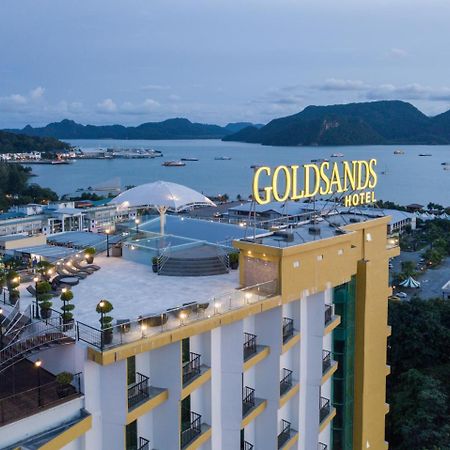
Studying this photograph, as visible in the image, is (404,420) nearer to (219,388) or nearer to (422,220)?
(219,388)

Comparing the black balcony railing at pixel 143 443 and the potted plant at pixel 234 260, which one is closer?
the black balcony railing at pixel 143 443

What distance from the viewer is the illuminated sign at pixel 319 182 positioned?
18.0m

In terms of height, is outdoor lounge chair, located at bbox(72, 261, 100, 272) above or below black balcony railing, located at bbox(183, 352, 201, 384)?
above

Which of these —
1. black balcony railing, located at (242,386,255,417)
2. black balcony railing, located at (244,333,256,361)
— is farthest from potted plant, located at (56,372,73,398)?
black balcony railing, located at (242,386,255,417)

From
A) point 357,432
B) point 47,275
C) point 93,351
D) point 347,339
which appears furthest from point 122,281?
point 357,432

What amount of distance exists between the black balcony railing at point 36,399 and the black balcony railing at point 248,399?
19.0ft

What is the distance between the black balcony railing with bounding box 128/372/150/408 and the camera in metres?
12.2

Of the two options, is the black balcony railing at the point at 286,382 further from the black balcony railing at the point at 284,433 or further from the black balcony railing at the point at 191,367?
the black balcony railing at the point at 191,367

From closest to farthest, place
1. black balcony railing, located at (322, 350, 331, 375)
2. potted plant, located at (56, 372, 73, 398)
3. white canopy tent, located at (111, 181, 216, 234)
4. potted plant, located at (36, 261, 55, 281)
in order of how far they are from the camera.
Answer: potted plant, located at (56, 372, 73, 398) → potted plant, located at (36, 261, 55, 281) → black balcony railing, located at (322, 350, 331, 375) → white canopy tent, located at (111, 181, 216, 234)

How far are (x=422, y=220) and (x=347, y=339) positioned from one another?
277ft

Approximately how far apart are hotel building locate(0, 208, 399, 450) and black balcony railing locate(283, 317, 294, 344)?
0.20 ft

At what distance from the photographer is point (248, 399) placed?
51.9 ft

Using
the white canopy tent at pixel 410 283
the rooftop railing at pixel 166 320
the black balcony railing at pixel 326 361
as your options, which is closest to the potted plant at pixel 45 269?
the rooftop railing at pixel 166 320

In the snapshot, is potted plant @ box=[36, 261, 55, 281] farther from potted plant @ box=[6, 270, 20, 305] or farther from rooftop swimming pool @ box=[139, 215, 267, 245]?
rooftop swimming pool @ box=[139, 215, 267, 245]
